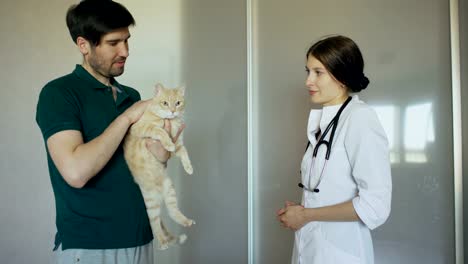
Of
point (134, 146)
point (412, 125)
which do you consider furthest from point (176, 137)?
point (412, 125)

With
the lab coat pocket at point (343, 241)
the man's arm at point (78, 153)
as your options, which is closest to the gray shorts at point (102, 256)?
the man's arm at point (78, 153)

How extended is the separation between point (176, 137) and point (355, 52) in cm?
63

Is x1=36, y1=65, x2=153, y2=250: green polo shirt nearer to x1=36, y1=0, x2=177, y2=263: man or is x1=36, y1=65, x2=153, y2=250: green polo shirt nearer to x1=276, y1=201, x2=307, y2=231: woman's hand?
x1=36, y1=0, x2=177, y2=263: man

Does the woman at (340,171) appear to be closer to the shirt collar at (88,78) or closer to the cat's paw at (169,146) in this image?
the cat's paw at (169,146)

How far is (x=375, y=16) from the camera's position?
73.9 inches

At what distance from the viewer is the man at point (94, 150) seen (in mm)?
1003

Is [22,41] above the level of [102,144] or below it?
above

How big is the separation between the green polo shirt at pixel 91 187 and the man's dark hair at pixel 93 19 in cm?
11

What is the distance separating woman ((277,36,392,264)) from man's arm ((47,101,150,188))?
593 mm

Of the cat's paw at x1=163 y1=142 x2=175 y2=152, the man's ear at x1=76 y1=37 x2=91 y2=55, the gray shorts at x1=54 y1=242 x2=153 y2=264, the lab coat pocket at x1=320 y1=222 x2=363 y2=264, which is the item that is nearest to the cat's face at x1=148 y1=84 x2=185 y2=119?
the cat's paw at x1=163 y1=142 x2=175 y2=152

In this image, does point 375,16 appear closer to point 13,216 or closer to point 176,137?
point 176,137

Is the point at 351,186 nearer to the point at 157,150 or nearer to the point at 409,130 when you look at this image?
the point at 157,150

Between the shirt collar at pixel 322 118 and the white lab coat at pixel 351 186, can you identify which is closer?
the white lab coat at pixel 351 186

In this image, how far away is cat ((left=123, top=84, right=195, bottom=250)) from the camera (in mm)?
1164
